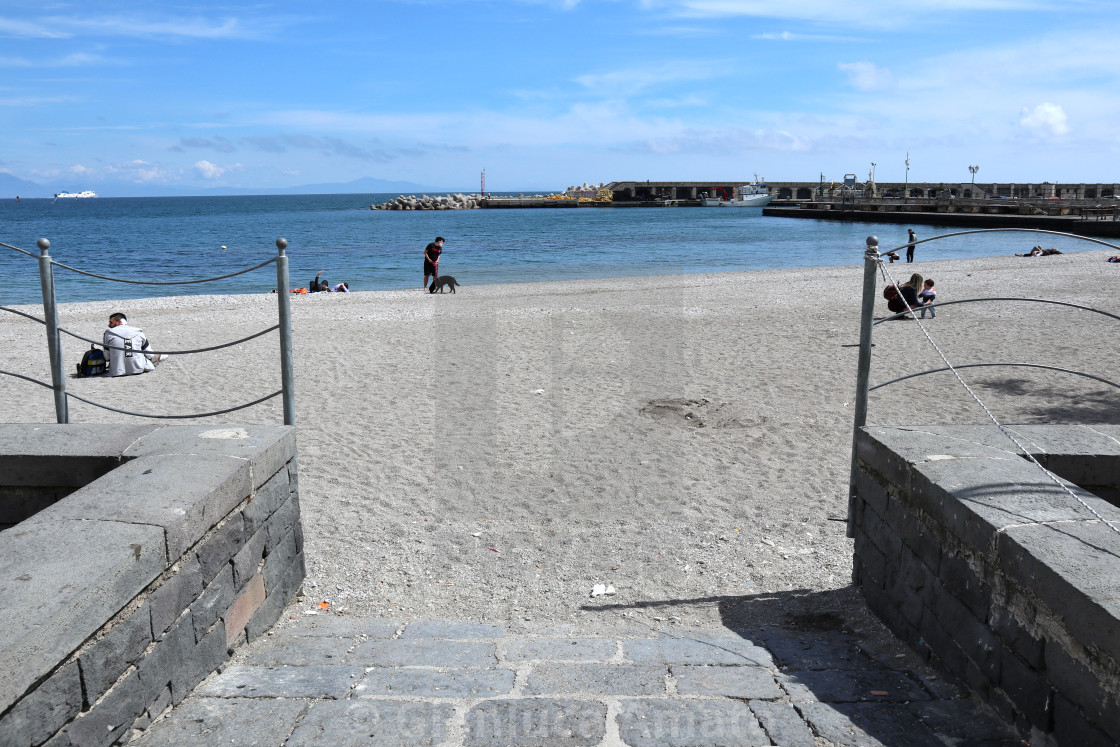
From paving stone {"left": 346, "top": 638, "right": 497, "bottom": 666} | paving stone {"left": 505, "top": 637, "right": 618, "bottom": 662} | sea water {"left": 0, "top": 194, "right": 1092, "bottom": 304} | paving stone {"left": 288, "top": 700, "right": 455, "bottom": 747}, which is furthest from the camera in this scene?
sea water {"left": 0, "top": 194, "right": 1092, "bottom": 304}

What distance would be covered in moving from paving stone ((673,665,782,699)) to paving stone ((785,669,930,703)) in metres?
0.13

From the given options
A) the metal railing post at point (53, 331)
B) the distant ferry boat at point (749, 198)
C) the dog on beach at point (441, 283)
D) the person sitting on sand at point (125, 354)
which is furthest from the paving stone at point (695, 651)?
the distant ferry boat at point (749, 198)

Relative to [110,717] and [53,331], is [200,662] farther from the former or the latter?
[53,331]

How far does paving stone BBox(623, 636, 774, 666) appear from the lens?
3.50 metres

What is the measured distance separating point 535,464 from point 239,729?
164 inches

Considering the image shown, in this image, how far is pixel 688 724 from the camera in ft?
9.05

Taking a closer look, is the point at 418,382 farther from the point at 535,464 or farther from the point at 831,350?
the point at 831,350

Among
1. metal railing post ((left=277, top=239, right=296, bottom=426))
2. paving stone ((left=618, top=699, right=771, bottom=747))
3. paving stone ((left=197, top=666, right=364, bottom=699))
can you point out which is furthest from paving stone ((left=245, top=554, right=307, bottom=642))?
paving stone ((left=618, top=699, right=771, bottom=747))

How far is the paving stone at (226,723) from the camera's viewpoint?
2.66 meters

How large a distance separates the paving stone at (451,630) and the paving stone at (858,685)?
1.42 m

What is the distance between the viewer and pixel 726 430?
7699mm

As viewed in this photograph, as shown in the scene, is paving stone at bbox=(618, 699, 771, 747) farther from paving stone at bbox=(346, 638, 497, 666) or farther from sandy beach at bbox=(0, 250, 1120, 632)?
sandy beach at bbox=(0, 250, 1120, 632)

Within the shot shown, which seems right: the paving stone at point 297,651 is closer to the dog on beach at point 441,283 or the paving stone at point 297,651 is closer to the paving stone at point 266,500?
the paving stone at point 266,500

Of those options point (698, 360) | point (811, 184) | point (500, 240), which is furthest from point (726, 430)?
point (811, 184)
